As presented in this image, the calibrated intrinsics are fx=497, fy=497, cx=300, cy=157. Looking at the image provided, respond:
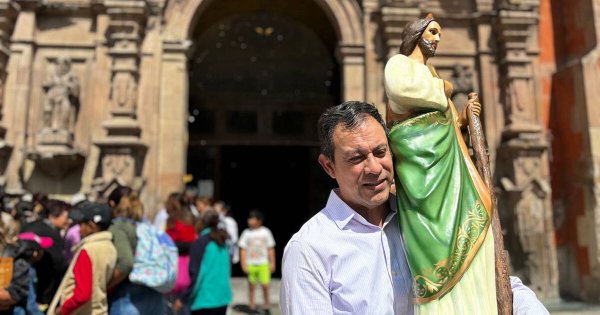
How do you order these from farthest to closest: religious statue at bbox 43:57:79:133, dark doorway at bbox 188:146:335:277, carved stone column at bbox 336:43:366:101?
dark doorway at bbox 188:146:335:277 < carved stone column at bbox 336:43:366:101 < religious statue at bbox 43:57:79:133

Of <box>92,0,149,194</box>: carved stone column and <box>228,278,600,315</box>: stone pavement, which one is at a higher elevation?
<box>92,0,149,194</box>: carved stone column

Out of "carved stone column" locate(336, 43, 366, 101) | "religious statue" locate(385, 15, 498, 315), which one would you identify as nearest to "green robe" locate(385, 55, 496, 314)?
"religious statue" locate(385, 15, 498, 315)

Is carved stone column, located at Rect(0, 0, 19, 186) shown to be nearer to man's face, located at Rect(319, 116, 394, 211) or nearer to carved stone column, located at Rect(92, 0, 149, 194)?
carved stone column, located at Rect(92, 0, 149, 194)

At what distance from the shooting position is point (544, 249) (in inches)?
340

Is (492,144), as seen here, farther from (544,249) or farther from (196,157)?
(196,157)

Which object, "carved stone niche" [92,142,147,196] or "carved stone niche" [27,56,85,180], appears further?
"carved stone niche" [27,56,85,180]

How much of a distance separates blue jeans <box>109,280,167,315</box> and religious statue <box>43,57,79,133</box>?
584 cm

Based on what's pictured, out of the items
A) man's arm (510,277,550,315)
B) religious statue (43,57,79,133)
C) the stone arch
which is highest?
the stone arch

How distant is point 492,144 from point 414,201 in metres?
8.23

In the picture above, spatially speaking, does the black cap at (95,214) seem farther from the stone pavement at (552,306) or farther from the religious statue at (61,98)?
the religious statue at (61,98)

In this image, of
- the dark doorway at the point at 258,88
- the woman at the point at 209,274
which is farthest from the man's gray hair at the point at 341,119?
the dark doorway at the point at 258,88

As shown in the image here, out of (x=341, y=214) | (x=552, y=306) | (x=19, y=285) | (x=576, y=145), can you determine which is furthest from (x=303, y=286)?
(x=576, y=145)

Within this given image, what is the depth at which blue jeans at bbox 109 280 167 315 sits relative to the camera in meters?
3.77

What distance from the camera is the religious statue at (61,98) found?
873 cm
